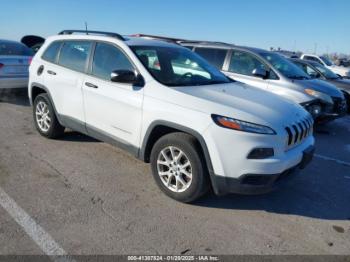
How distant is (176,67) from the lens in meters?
4.58

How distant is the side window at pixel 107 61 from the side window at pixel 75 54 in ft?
0.77

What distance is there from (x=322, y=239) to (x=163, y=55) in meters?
2.90

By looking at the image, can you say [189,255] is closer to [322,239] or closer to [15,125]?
[322,239]

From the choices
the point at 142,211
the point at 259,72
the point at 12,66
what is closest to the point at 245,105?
the point at 142,211

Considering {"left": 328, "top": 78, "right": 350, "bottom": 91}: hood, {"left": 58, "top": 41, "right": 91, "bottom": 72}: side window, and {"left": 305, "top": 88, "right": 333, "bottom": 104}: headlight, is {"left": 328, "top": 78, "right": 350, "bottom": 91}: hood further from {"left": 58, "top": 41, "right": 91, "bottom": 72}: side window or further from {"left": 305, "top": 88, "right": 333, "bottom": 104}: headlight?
{"left": 58, "top": 41, "right": 91, "bottom": 72}: side window

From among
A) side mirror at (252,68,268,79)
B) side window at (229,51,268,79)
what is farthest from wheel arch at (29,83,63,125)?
side window at (229,51,268,79)

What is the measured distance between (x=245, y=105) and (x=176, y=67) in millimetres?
1334

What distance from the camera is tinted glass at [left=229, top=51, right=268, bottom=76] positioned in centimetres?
770

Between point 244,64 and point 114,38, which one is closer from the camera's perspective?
point 114,38

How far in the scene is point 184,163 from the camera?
3.68m

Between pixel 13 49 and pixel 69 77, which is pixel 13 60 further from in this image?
pixel 69 77

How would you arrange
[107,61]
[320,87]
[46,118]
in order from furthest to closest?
[320,87], [46,118], [107,61]

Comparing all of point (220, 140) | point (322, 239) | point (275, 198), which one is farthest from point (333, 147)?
point (220, 140)

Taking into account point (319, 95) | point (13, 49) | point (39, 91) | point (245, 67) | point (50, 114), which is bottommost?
point (50, 114)
